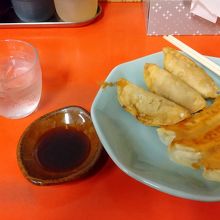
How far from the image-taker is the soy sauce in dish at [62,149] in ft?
1.98

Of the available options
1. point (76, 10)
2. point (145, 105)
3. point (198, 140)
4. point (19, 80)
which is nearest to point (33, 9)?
point (76, 10)

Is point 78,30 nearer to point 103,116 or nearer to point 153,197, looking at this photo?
point 103,116

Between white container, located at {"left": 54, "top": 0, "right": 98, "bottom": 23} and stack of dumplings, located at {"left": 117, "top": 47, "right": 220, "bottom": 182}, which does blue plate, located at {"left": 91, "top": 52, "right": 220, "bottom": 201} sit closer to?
stack of dumplings, located at {"left": 117, "top": 47, "right": 220, "bottom": 182}

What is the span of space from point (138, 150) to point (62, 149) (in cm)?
15

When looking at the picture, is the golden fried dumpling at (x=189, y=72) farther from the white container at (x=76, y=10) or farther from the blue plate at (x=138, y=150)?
the white container at (x=76, y=10)

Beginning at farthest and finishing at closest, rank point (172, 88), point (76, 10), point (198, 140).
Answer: point (76, 10)
point (172, 88)
point (198, 140)

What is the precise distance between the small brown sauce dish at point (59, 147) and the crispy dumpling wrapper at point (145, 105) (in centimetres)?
9

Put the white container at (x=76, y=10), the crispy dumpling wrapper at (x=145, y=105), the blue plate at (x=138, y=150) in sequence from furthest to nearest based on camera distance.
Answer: the white container at (x=76, y=10) < the crispy dumpling wrapper at (x=145, y=105) < the blue plate at (x=138, y=150)

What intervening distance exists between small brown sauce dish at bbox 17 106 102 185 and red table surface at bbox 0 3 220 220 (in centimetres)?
3

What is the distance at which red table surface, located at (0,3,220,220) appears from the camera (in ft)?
1.84

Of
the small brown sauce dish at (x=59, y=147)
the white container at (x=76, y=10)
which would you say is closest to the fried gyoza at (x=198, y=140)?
the small brown sauce dish at (x=59, y=147)

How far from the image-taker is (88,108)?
2.48 feet

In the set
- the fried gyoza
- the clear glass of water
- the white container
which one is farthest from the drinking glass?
the fried gyoza

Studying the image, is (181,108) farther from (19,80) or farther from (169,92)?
(19,80)
